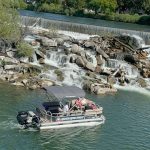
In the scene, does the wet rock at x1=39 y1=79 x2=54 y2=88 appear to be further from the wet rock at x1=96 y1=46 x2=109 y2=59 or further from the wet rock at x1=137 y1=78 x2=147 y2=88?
the wet rock at x1=96 y1=46 x2=109 y2=59

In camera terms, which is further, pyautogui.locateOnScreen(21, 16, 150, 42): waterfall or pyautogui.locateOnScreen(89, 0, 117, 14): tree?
pyautogui.locateOnScreen(89, 0, 117, 14): tree

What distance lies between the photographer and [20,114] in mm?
44875

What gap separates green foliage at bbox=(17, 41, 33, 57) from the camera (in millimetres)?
67556

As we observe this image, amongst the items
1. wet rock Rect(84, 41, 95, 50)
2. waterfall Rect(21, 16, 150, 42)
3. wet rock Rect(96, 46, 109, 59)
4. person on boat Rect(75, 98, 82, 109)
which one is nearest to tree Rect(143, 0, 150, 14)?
waterfall Rect(21, 16, 150, 42)

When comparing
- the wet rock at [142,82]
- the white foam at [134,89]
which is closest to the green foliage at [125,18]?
the wet rock at [142,82]

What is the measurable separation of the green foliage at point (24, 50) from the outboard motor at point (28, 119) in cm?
2370

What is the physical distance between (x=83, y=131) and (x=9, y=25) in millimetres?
28372

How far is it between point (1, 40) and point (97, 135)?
30165 mm

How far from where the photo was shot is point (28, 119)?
44281mm

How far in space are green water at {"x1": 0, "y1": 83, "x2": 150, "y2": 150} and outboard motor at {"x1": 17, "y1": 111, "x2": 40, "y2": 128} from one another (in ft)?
2.20

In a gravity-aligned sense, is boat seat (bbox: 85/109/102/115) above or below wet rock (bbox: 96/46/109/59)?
below

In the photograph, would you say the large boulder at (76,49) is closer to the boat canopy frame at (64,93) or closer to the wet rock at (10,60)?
the wet rock at (10,60)

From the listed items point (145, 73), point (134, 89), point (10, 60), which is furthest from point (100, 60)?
point (10, 60)

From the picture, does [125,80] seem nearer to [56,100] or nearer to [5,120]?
[56,100]
